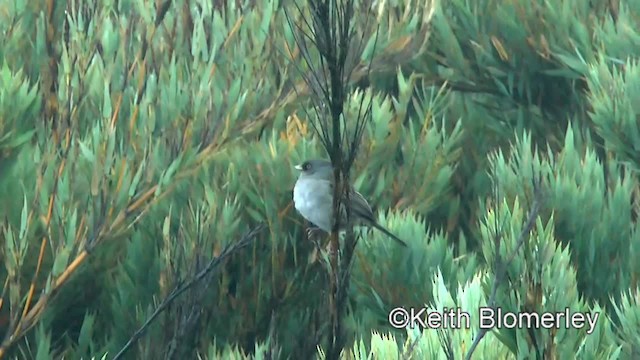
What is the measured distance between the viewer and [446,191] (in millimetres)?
4109

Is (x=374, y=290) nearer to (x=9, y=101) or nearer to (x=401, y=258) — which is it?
(x=401, y=258)

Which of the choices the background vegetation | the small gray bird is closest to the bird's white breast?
the small gray bird

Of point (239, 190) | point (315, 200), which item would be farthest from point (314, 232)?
point (239, 190)

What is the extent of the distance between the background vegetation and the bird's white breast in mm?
112

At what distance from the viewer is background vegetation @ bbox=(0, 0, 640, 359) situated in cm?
322

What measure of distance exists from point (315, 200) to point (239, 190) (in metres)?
0.43

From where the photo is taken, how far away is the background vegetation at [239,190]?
127 inches

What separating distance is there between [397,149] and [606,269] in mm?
901

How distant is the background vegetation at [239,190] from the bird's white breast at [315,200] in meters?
0.11

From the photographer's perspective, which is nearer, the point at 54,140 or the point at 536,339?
the point at 536,339

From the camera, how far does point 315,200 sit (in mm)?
3469

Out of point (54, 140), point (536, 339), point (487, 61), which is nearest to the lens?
point (536, 339)

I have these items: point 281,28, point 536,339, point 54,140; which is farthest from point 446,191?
point 536,339

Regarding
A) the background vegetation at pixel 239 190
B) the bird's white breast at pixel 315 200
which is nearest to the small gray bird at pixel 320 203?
the bird's white breast at pixel 315 200
